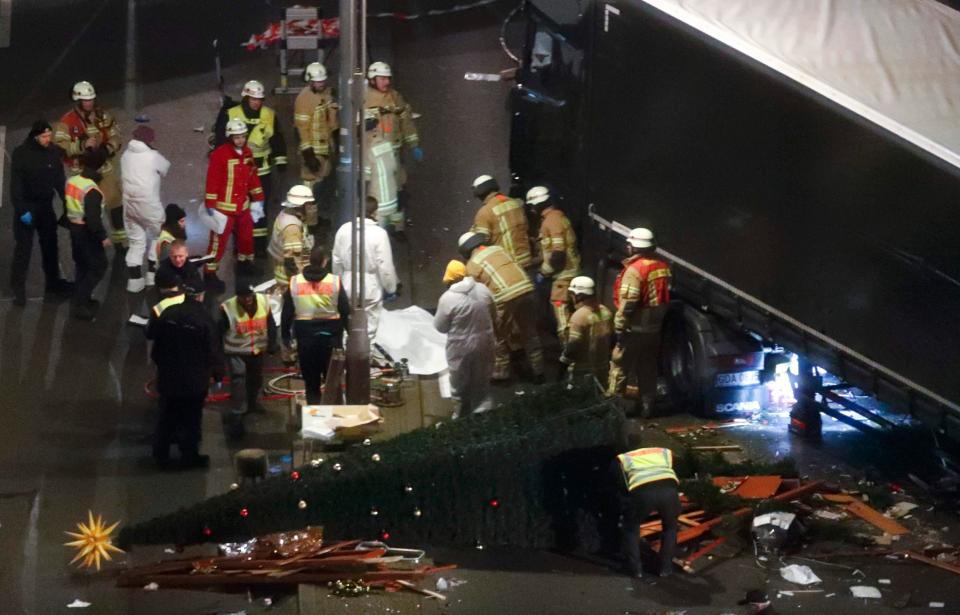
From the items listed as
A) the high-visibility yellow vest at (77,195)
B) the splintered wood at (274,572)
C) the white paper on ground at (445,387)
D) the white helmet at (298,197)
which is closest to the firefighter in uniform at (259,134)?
the white helmet at (298,197)

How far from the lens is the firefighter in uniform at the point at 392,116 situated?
1802 cm

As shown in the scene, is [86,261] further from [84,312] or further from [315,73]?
[315,73]

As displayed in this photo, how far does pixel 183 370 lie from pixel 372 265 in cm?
281

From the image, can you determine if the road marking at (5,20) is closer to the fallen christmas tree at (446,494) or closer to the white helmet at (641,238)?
the white helmet at (641,238)

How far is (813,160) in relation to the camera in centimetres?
1354

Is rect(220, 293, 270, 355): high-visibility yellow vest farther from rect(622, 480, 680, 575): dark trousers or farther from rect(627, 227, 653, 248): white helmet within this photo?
rect(622, 480, 680, 575): dark trousers

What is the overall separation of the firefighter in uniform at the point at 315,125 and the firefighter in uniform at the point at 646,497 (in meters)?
7.05

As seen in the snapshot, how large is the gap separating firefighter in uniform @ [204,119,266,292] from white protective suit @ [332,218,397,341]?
166 cm

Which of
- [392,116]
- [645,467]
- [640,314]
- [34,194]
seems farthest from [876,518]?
[34,194]

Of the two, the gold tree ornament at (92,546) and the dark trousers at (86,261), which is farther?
the dark trousers at (86,261)

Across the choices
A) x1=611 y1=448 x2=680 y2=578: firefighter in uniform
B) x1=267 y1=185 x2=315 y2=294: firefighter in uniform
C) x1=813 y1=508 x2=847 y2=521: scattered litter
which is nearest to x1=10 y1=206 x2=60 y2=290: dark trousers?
x1=267 y1=185 x2=315 y2=294: firefighter in uniform

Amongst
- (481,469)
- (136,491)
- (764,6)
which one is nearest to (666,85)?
(764,6)

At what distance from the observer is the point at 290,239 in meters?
15.6

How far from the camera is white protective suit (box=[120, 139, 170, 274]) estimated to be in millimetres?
Answer: 16906
